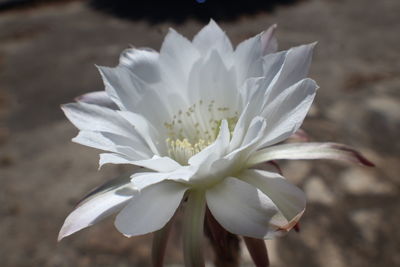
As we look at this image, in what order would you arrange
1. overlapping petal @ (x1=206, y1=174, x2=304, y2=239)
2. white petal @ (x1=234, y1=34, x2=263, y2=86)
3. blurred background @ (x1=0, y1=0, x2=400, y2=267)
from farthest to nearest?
1. blurred background @ (x1=0, y1=0, x2=400, y2=267)
2. white petal @ (x1=234, y1=34, x2=263, y2=86)
3. overlapping petal @ (x1=206, y1=174, x2=304, y2=239)

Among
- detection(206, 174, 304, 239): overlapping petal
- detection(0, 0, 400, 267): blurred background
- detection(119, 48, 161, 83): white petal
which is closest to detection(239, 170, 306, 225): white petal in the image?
detection(206, 174, 304, 239): overlapping petal

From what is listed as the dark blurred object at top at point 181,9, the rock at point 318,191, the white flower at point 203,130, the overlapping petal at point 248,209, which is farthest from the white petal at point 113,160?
the dark blurred object at top at point 181,9

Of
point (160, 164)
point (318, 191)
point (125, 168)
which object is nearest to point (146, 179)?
point (160, 164)

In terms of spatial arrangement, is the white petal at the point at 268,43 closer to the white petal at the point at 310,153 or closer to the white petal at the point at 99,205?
the white petal at the point at 310,153

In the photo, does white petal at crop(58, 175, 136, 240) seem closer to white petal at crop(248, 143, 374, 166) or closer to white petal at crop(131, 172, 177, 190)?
white petal at crop(131, 172, 177, 190)

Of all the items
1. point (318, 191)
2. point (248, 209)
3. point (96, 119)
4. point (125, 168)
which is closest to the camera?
point (248, 209)

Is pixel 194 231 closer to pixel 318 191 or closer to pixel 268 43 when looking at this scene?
pixel 268 43

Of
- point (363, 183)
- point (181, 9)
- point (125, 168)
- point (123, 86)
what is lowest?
point (363, 183)
